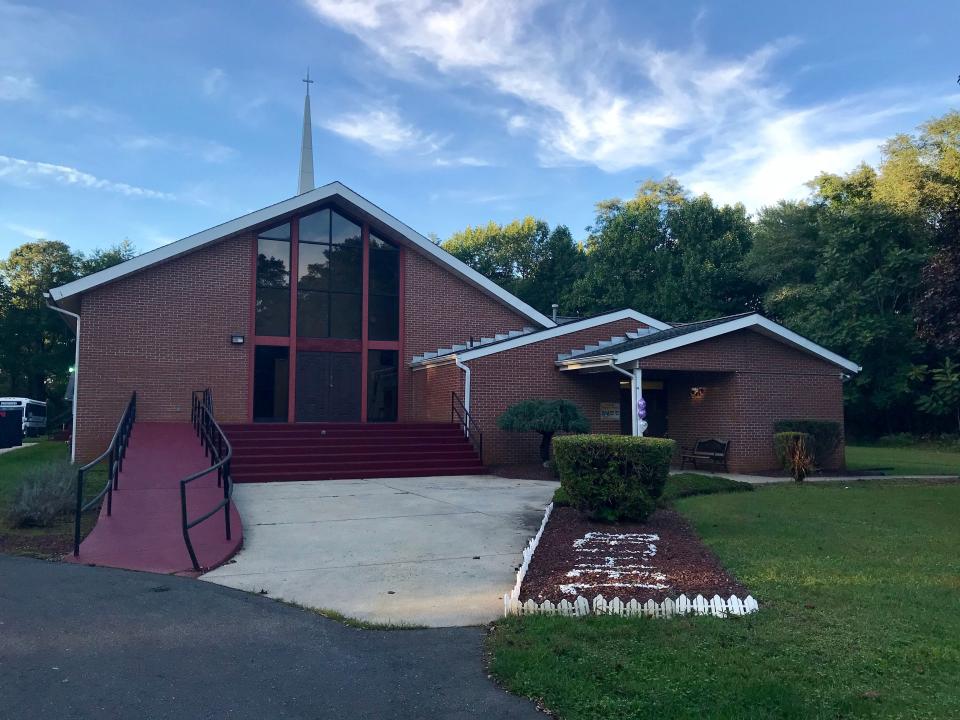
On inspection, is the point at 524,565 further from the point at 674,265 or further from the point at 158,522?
the point at 674,265

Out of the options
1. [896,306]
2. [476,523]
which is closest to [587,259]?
[896,306]

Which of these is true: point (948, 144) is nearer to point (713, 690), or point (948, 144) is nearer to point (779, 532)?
point (779, 532)

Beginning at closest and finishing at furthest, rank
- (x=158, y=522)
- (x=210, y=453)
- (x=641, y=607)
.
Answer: (x=641, y=607), (x=158, y=522), (x=210, y=453)

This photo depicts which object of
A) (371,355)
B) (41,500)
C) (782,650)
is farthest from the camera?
(371,355)

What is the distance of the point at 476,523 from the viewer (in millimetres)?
9734

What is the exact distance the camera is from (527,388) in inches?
698

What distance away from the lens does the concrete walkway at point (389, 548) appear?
6.14 m

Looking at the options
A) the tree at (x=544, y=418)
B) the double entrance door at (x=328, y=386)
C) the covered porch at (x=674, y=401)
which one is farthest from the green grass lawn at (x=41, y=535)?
the covered porch at (x=674, y=401)

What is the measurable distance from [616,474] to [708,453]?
28.3 feet

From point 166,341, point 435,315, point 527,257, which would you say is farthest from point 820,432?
point 527,257

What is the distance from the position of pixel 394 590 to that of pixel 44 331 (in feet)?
145

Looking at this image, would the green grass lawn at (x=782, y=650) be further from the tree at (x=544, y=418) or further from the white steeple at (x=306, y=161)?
the white steeple at (x=306, y=161)

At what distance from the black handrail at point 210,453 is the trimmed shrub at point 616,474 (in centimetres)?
408

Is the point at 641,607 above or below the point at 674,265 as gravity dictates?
below
